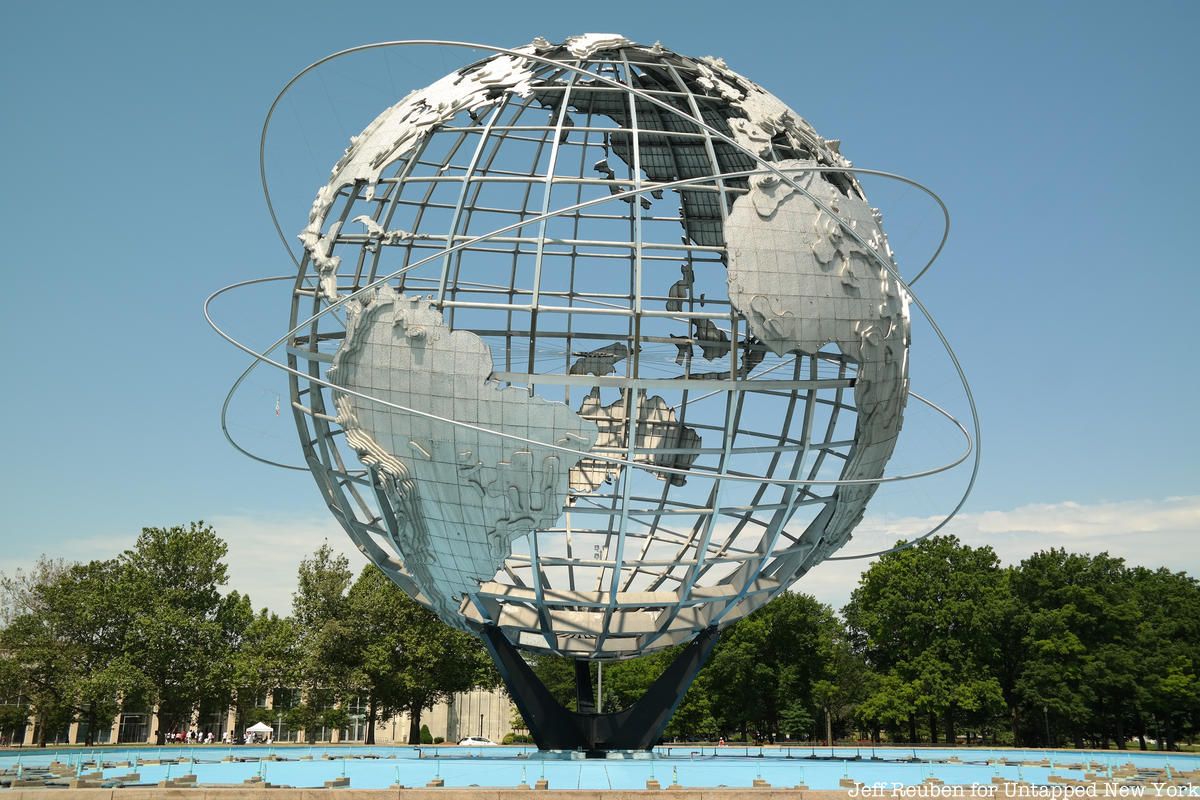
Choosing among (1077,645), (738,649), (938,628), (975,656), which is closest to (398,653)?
(738,649)

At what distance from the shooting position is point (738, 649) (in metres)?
46.3

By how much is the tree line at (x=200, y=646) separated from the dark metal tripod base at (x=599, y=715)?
74.7ft

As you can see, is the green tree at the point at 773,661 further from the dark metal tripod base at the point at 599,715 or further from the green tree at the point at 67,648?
the dark metal tripod base at the point at 599,715

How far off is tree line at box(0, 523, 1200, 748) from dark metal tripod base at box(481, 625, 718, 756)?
896 inches

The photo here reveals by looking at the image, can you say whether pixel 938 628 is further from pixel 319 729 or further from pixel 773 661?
pixel 319 729

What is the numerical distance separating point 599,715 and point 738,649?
97.9 feet

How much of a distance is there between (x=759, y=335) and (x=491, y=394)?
3903 mm

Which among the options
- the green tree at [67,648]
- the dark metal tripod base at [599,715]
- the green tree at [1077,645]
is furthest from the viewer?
the green tree at [1077,645]

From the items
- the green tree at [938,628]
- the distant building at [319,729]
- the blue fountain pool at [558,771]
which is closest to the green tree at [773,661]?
the green tree at [938,628]

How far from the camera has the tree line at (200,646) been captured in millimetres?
37031

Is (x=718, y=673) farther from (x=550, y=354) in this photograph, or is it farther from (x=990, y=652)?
(x=550, y=354)

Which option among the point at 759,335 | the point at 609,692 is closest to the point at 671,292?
the point at 759,335

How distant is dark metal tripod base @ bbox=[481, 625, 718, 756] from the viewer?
17.3 metres

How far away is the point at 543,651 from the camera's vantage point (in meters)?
18.3
